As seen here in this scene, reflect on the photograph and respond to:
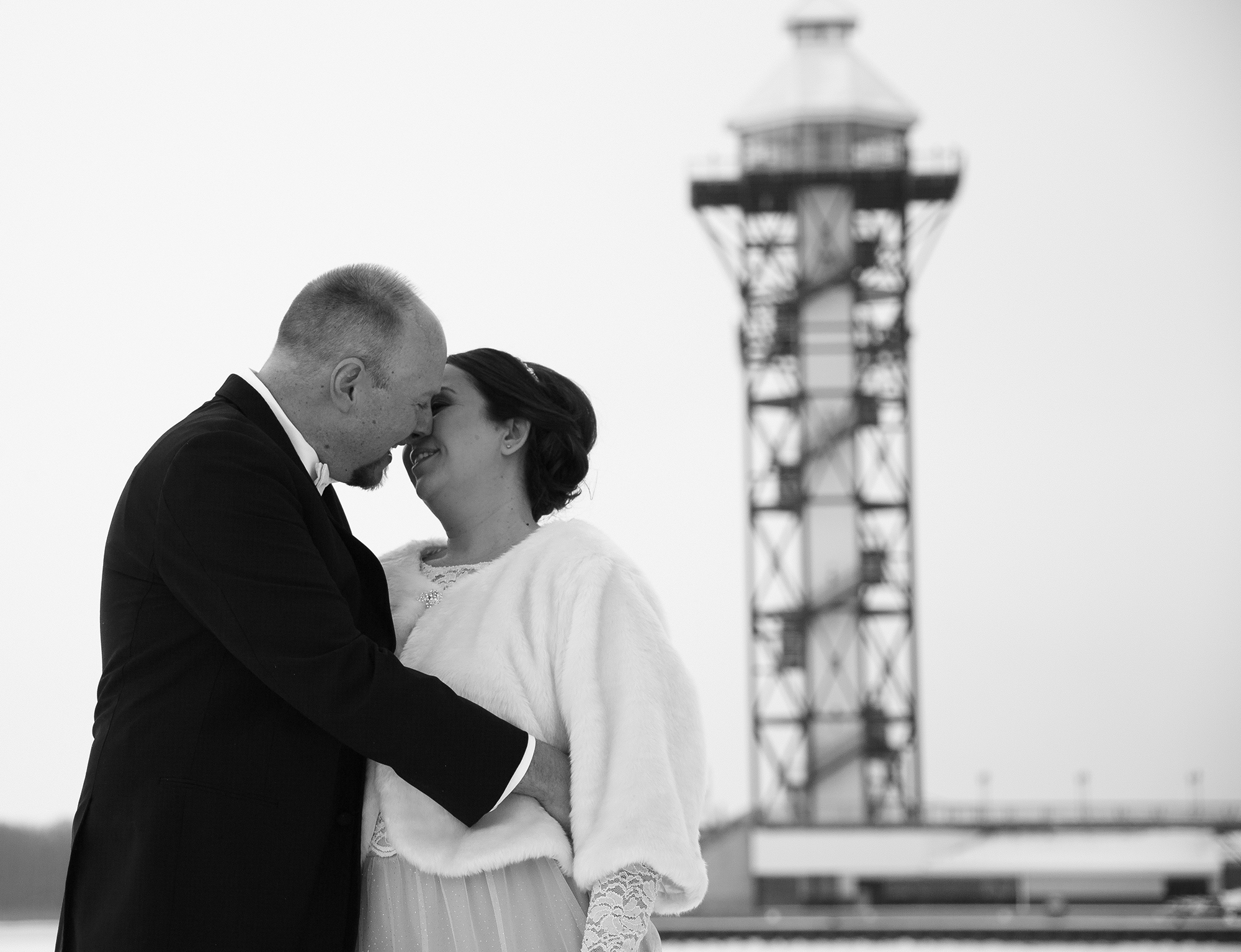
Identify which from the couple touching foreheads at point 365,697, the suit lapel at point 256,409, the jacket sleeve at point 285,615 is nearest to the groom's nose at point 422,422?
the couple touching foreheads at point 365,697

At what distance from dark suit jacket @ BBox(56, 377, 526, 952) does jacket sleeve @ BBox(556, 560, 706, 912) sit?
172mm

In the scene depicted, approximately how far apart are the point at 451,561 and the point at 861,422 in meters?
26.0

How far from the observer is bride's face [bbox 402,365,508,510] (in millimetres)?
3148

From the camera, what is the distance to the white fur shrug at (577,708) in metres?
2.76

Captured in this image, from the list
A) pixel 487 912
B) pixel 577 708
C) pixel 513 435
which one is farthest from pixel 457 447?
pixel 487 912

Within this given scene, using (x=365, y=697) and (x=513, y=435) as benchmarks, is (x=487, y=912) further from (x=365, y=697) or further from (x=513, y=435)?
(x=513, y=435)

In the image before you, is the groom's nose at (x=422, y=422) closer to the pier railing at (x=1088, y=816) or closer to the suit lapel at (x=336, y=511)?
the suit lapel at (x=336, y=511)

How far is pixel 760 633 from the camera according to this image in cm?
2864

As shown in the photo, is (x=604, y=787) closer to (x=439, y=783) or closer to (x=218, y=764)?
(x=439, y=783)

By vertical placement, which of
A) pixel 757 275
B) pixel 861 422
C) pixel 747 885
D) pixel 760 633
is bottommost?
pixel 747 885

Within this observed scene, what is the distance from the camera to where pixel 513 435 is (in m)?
3.21

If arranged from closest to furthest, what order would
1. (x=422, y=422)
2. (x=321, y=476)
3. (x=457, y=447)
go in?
(x=321, y=476), (x=422, y=422), (x=457, y=447)

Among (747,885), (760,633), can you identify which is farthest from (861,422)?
(747,885)

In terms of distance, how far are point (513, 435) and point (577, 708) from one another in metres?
0.62
